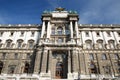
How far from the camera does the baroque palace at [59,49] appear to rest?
136 feet

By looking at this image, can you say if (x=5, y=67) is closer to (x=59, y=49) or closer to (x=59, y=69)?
(x=59, y=69)

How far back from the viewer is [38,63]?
41906 mm

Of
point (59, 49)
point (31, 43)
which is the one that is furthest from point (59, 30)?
point (31, 43)

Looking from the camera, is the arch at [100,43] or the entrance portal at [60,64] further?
the arch at [100,43]

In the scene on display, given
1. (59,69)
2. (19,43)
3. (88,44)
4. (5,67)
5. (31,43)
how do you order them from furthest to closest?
(19,43)
(31,43)
(88,44)
(5,67)
(59,69)

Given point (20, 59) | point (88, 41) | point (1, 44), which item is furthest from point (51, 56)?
point (1, 44)

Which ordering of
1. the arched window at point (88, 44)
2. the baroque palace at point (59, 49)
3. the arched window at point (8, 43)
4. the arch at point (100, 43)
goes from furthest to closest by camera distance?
1. the arched window at point (8, 43)
2. the arch at point (100, 43)
3. the arched window at point (88, 44)
4. the baroque palace at point (59, 49)

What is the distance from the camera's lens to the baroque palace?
136ft

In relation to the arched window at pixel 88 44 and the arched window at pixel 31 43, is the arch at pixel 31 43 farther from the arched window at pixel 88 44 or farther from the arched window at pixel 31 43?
the arched window at pixel 88 44

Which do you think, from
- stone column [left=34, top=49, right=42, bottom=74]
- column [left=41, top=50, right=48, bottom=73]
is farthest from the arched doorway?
stone column [left=34, top=49, right=42, bottom=74]

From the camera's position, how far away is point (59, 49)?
44.4 m

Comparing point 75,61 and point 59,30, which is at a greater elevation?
point 59,30

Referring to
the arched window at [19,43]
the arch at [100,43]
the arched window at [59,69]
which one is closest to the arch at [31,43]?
the arched window at [19,43]

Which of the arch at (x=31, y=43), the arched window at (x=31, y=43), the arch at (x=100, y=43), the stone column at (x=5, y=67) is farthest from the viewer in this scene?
the arch at (x=31, y=43)
